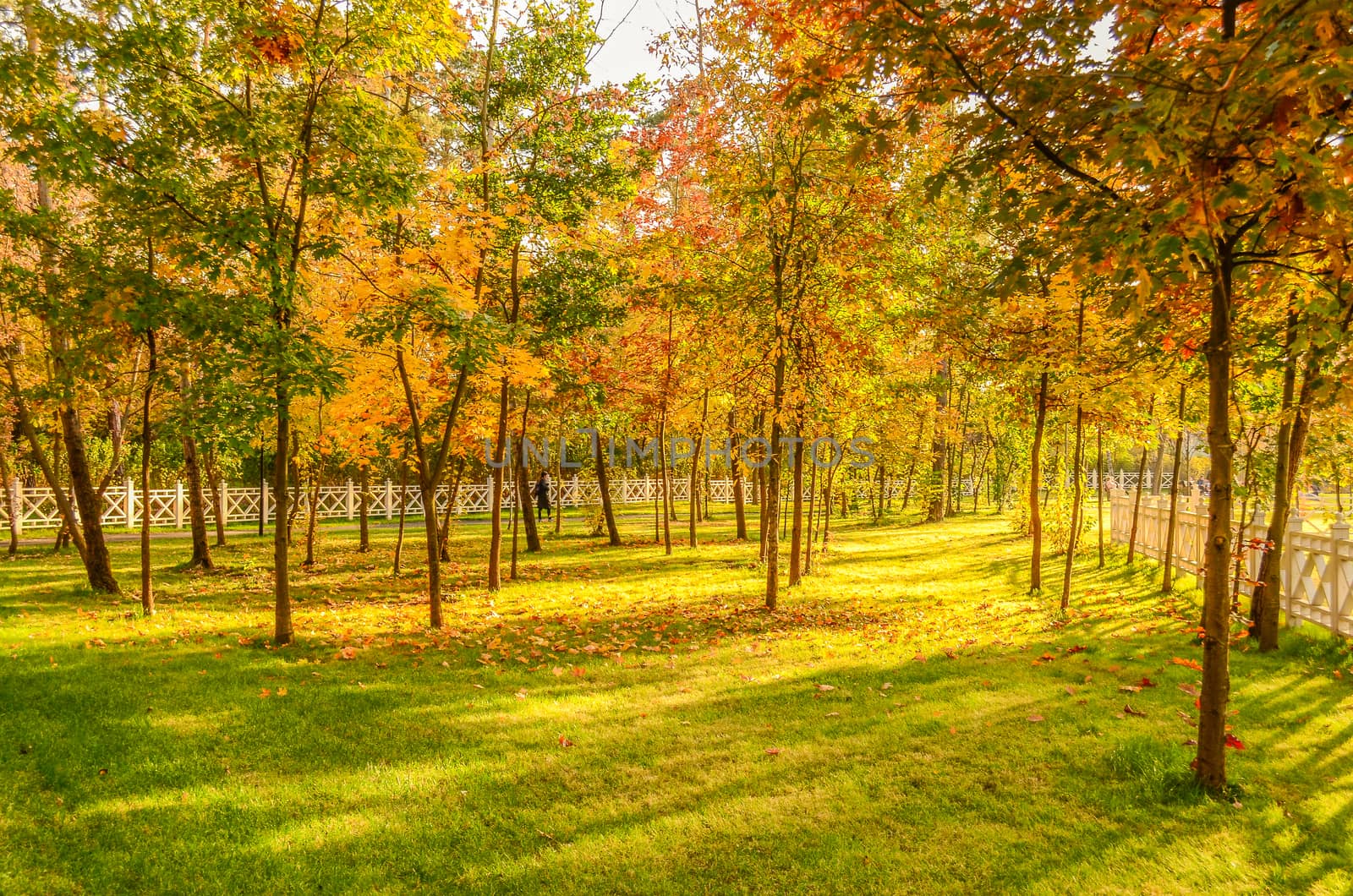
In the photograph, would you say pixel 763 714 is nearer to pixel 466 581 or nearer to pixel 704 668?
pixel 704 668

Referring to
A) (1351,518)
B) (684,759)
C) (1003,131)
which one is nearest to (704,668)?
(684,759)

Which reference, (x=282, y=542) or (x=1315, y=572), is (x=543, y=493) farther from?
(x=1315, y=572)

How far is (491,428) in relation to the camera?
12859 mm

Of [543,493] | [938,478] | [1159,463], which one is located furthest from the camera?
[1159,463]

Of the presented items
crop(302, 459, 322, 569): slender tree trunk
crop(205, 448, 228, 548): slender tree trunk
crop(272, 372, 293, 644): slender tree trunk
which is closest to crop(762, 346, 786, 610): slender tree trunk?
crop(272, 372, 293, 644): slender tree trunk

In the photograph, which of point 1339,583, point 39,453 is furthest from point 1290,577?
point 39,453

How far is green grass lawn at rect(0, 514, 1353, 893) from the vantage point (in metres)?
3.41

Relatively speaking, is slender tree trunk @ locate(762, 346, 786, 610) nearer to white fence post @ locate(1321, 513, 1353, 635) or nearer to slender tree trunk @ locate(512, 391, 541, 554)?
white fence post @ locate(1321, 513, 1353, 635)

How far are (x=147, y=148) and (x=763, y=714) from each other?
7200mm

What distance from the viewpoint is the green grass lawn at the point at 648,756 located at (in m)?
3.41

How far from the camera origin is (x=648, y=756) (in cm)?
482

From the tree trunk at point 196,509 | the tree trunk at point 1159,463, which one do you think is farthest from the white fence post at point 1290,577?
the tree trunk at point 196,509

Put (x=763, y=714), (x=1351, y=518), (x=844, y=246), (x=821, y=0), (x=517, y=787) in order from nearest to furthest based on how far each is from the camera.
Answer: (x=821, y=0)
(x=517, y=787)
(x=763, y=714)
(x=1351, y=518)
(x=844, y=246)

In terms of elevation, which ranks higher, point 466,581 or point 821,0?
point 821,0
